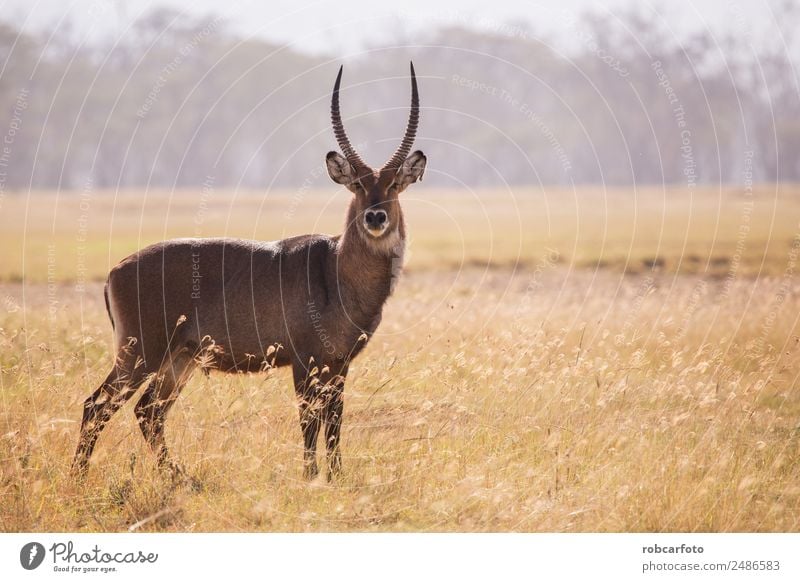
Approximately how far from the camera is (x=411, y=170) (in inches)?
335

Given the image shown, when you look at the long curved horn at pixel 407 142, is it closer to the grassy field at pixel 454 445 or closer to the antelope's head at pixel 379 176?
the antelope's head at pixel 379 176

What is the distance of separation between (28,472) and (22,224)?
4461cm

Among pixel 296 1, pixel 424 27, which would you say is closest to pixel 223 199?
pixel 296 1

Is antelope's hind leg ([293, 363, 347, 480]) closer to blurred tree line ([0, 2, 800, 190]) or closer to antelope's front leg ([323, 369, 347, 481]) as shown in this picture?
antelope's front leg ([323, 369, 347, 481])

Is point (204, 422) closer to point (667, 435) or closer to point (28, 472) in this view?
point (28, 472)

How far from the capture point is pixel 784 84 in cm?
6359

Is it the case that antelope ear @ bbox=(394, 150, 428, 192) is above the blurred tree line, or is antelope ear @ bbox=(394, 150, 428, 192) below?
below

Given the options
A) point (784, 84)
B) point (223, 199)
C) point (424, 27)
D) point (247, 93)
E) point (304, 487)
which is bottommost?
point (304, 487)

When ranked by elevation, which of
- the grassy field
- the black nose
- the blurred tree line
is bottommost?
the grassy field

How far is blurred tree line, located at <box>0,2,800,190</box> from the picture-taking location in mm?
86000

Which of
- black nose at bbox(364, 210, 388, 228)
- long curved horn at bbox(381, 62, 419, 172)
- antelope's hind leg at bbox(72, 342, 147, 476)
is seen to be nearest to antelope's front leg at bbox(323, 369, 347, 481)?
black nose at bbox(364, 210, 388, 228)

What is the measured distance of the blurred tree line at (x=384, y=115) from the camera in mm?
86000

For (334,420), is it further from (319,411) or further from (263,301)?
(263,301)

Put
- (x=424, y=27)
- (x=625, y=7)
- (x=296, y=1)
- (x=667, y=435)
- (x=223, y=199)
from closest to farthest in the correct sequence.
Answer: (x=667, y=435)
(x=296, y=1)
(x=223, y=199)
(x=625, y=7)
(x=424, y=27)
